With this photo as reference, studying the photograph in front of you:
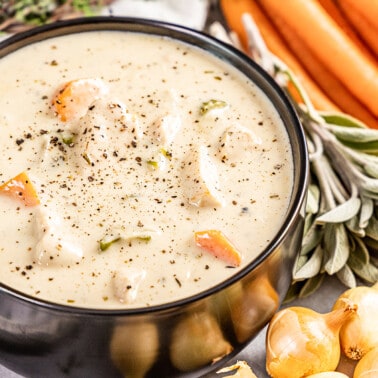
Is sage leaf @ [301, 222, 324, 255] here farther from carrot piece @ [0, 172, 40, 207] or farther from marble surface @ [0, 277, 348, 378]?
carrot piece @ [0, 172, 40, 207]

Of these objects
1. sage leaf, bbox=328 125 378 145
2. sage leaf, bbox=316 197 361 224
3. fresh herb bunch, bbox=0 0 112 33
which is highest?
fresh herb bunch, bbox=0 0 112 33

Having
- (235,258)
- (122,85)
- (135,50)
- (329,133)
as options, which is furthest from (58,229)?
(329,133)

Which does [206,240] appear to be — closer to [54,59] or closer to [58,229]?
[58,229]

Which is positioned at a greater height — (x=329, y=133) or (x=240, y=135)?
(x=240, y=135)

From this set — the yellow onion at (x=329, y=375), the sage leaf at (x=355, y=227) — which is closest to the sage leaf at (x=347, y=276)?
the sage leaf at (x=355, y=227)

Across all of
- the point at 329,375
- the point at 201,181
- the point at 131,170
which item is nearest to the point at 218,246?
the point at 201,181

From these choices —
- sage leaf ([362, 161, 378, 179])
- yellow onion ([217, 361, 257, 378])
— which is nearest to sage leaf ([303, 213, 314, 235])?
sage leaf ([362, 161, 378, 179])
